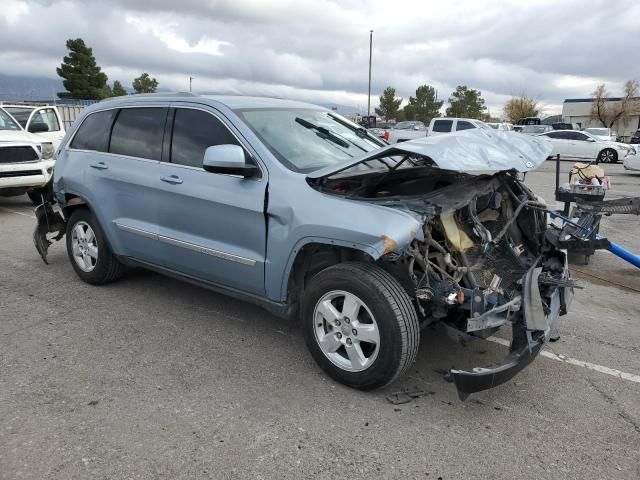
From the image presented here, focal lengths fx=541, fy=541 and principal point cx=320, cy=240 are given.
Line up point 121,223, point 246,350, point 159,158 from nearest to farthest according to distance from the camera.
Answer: point 246,350
point 159,158
point 121,223

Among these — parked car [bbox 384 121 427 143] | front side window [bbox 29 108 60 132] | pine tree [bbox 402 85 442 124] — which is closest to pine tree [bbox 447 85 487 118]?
pine tree [bbox 402 85 442 124]

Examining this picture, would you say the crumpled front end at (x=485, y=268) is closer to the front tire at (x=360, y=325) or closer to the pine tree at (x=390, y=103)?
the front tire at (x=360, y=325)

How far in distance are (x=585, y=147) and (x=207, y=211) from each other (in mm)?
24777

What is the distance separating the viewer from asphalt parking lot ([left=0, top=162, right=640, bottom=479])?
2.73 metres

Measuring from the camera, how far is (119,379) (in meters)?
3.53

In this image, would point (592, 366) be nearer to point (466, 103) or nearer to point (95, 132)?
point (95, 132)

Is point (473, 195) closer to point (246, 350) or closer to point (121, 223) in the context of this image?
point (246, 350)

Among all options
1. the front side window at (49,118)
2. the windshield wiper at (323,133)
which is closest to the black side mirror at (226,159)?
the windshield wiper at (323,133)

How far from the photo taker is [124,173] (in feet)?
15.1

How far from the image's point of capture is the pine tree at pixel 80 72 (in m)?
52.4

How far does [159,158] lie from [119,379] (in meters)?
1.80

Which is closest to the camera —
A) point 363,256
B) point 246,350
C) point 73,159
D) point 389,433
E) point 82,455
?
point 82,455

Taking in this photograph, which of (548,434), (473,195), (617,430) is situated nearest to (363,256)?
(473,195)

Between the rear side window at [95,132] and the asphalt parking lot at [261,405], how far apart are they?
4.77ft
